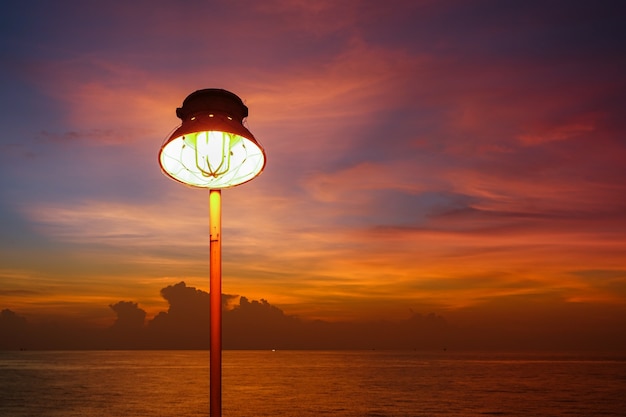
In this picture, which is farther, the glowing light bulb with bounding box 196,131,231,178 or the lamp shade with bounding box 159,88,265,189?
the glowing light bulb with bounding box 196,131,231,178

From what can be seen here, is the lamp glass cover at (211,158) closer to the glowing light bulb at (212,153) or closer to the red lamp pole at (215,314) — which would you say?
the glowing light bulb at (212,153)

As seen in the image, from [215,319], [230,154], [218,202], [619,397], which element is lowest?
[619,397]

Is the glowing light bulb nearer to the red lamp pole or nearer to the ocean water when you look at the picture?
the red lamp pole

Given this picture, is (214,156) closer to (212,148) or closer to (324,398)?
(212,148)

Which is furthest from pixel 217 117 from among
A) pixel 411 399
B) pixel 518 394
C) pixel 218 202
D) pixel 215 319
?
pixel 518 394

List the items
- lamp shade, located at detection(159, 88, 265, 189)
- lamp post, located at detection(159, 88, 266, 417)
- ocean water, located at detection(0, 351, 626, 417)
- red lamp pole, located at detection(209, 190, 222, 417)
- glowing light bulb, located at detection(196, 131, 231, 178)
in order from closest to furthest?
red lamp pole, located at detection(209, 190, 222, 417) < lamp post, located at detection(159, 88, 266, 417) < lamp shade, located at detection(159, 88, 265, 189) < glowing light bulb, located at detection(196, 131, 231, 178) < ocean water, located at detection(0, 351, 626, 417)

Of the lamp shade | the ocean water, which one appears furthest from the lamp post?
the ocean water

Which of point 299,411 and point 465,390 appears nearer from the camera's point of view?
point 299,411

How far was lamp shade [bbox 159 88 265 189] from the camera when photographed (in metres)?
3.51

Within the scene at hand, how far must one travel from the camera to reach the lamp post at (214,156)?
3.40 metres

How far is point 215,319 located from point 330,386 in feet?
291

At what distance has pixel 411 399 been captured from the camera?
69438 mm

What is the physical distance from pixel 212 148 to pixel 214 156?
0.18ft

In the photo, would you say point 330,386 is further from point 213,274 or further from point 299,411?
point 213,274
